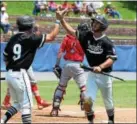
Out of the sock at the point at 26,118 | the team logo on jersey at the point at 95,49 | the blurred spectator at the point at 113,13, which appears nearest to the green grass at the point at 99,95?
the team logo on jersey at the point at 95,49

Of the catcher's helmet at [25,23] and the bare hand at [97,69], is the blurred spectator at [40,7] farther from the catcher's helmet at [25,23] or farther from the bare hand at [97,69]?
the catcher's helmet at [25,23]

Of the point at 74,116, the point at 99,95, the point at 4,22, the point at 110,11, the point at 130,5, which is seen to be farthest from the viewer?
the point at 130,5

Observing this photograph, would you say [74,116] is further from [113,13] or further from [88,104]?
[113,13]

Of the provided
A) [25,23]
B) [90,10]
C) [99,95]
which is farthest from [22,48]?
[90,10]

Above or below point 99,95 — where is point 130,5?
below

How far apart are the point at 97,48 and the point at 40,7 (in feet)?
84.1

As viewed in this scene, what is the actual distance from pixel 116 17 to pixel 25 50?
31298 mm

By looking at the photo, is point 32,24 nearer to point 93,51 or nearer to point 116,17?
point 93,51

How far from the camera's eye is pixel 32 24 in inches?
390

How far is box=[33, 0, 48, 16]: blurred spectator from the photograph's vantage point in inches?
1411

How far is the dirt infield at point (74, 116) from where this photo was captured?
12383 mm

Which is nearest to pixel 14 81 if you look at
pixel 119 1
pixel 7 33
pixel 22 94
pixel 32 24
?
pixel 22 94

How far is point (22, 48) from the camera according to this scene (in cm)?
973

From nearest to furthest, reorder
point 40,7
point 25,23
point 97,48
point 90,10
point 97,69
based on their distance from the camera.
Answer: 1. point 25,23
2. point 97,69
3. point 97,48
4. point 40,7
5. point 90,10
